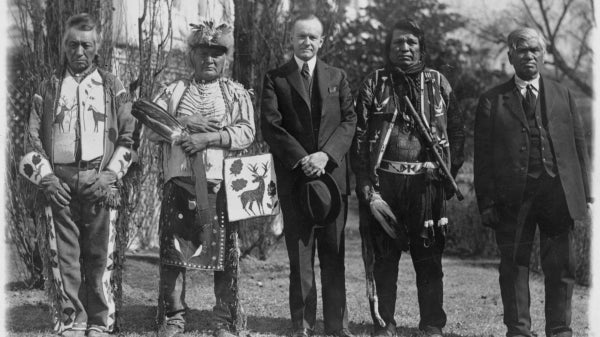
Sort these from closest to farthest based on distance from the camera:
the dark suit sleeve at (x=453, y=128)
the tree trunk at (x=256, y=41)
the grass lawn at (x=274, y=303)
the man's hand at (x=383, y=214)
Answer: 1. the man's hand at (x=383, y=214)
2. the dark suit sleeve at (x=453, y=128)
3. the grass lawn at (x=274, y=303)
4. the tree trunk at (x=256, y=41)

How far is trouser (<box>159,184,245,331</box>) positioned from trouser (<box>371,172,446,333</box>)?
103 cm

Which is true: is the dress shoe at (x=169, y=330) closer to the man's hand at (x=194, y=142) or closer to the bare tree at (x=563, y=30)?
the man's hand at (x=194, y=142)

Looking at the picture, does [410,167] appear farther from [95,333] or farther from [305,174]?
[95,333]

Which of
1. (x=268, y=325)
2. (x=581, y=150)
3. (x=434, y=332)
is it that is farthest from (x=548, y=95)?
(x=268, y=325)

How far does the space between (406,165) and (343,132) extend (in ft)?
1.68

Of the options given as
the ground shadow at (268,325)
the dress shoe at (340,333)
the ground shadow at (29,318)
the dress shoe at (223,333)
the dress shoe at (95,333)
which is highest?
the dress shoe at (95,333)

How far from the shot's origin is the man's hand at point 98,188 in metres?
5.56

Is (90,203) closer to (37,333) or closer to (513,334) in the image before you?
(37,333)

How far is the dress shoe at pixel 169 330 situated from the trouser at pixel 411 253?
1.44 m

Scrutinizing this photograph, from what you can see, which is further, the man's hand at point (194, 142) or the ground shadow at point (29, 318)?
the ground shadow at point (29, 318)

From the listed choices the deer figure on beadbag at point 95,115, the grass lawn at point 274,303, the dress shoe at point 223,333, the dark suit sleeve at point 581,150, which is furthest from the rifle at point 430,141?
the deer figure on beadbag at point 95,115

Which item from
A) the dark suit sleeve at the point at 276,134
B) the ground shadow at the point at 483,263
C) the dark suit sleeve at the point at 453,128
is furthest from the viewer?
the ground shadow at the point at 483,263

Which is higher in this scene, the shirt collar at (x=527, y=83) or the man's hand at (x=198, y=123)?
A: the shirt collar at (x=527, y=83)

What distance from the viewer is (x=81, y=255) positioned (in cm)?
569
